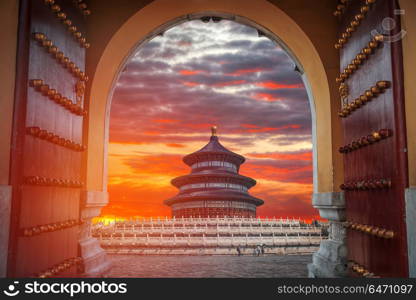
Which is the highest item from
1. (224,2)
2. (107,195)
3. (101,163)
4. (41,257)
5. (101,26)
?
(224,2)

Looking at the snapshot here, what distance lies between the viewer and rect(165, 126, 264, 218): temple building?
2623 cm

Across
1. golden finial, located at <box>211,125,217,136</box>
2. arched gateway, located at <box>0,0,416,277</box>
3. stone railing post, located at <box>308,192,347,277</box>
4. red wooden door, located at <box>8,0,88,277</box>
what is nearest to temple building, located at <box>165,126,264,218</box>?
golden finial, located at <box>211,125,217,136</box>

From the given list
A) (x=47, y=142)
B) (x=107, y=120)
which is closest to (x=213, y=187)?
(x=107, y=120)

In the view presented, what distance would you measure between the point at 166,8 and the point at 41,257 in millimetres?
3321

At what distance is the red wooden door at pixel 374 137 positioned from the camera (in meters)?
2.99

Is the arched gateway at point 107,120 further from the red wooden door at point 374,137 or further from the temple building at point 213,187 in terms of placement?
the temple building at point 213,187

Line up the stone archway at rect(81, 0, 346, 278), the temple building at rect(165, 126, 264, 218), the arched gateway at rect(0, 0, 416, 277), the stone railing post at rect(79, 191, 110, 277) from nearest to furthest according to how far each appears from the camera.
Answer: the arched gateway at rect(0, 0, 416, 277) → the stone railing post at rect(79, 191, 110, 277) → the stone archway at rect(81, 0, 346, 278) → the temple building at rect(165, 126, 264, 218)

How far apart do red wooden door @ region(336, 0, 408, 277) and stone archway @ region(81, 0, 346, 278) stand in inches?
22.4

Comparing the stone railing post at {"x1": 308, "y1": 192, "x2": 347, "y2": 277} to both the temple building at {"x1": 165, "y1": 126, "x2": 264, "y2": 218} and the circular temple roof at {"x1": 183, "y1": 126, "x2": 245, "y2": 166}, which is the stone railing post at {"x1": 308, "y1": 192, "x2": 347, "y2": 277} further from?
the circular temple roof at {"x1": 183, "y1": 126, "x2": 245, "y2": 166}

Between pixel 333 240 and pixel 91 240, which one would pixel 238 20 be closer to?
pixel 333 240

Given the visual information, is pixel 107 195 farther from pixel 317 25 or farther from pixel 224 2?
pixel 317 25

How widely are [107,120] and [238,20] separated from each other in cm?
209

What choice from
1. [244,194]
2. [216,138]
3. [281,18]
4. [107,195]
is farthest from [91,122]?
[216,138]

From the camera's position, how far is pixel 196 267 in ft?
24.5
